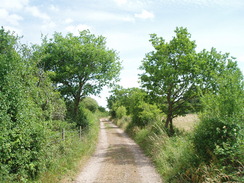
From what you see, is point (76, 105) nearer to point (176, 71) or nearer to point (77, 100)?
point (77, 100)

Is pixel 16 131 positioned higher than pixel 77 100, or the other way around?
pixel 77 100

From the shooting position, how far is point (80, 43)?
2198cm

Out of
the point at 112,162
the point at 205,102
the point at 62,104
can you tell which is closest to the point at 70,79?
the point at 62,104

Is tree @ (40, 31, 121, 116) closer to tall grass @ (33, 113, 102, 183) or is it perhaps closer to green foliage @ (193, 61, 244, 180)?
tall grass @ (33, 113, 102, 183)

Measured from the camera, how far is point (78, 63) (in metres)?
20.8

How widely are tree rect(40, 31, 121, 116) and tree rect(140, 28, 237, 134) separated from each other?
5.89 meters

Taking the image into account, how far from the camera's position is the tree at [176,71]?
1502cm

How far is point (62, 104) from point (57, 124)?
161cm

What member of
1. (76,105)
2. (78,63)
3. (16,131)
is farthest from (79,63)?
(16,131)

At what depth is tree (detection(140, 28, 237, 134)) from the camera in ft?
49.3

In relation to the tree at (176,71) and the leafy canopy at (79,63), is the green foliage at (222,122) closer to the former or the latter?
the tree at (176,71)

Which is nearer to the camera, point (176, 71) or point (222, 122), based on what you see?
point (222, 122)

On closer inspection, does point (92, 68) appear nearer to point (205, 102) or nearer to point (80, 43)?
point (80, 43)

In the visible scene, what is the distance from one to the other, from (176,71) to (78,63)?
930cm
